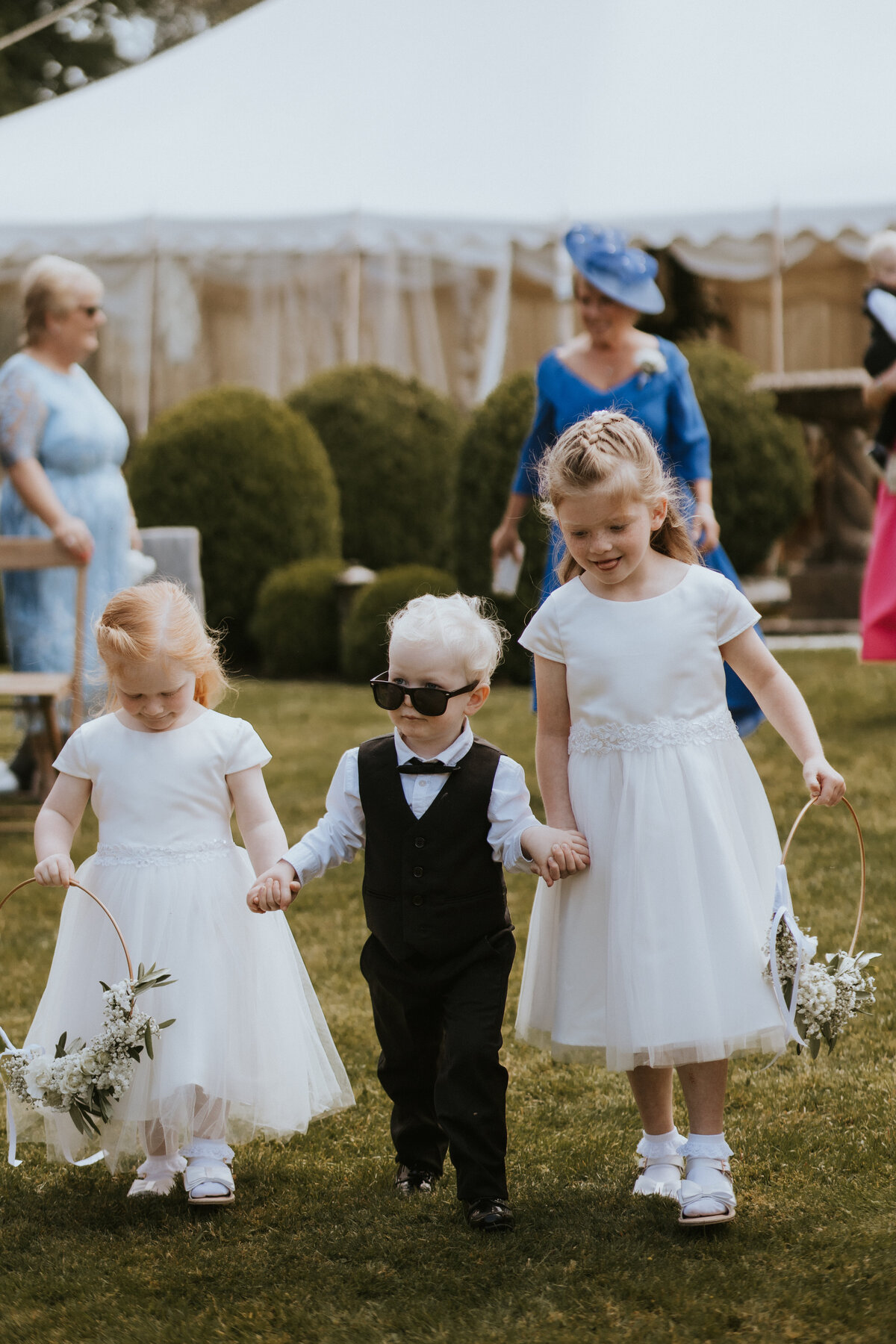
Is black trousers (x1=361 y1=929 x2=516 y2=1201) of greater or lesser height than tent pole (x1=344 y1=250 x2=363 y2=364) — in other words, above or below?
below

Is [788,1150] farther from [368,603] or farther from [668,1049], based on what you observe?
[368,603]

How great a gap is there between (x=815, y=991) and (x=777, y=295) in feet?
39.7

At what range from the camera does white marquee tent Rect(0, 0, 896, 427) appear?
13547mm

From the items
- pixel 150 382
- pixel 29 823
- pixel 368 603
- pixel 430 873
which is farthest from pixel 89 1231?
pixel 150 382

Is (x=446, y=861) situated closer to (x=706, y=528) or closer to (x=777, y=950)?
(x=777, y=950)

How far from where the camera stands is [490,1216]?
2809mm

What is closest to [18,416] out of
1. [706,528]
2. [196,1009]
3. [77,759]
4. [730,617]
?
[706,528]

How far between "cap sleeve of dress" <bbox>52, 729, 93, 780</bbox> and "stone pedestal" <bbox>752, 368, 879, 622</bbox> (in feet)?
30.0

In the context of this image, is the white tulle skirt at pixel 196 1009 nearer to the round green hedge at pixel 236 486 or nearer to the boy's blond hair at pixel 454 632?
the boy's blond hair at pixel 454 632

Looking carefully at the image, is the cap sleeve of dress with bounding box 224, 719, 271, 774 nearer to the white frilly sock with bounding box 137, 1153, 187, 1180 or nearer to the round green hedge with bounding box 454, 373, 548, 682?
the white frilly sock with bounding box 137, 1153, 187, 1180

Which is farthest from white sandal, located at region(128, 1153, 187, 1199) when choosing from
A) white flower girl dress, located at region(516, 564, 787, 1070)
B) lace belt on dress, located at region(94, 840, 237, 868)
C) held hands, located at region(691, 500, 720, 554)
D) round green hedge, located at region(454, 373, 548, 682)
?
round green hedge, located at region(454, 373, 548, 682)

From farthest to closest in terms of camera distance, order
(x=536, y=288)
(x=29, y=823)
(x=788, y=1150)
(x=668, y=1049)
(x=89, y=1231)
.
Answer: (x=536, y=288) → (x=29, y=823) → (x=788, y=1150) → (x=89, y=1231) → (x=668, y=1049)

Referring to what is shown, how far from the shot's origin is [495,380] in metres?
14.9

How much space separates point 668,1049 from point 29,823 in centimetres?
429
